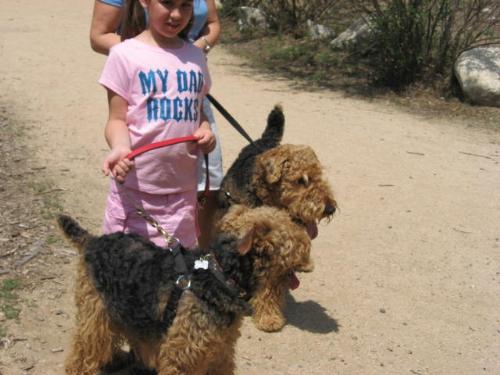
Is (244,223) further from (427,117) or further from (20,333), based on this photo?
(427,117)

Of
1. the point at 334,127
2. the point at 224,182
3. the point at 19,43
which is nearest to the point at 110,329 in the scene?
the point at 224,182

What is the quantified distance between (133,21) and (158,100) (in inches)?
22.4

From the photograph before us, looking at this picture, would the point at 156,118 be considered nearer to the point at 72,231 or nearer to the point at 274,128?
the point at 72,231

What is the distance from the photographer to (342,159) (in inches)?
280

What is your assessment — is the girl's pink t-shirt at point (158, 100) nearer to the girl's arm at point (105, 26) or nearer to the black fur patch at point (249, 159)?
the girl's arm at point (105, 26)

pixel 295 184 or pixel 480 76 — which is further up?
pixel 295 184

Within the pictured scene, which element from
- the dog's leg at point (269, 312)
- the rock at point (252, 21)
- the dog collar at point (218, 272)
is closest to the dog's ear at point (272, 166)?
the dog's leg at point (269, 312)

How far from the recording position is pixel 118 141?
2.87m

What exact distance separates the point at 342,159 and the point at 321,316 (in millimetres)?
3191

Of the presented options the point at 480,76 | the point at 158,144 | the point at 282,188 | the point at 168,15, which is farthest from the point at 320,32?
the point at 158,144

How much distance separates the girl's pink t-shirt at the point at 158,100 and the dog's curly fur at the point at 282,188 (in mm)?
952

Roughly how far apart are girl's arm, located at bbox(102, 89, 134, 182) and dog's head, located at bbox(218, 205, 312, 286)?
1.74 ft

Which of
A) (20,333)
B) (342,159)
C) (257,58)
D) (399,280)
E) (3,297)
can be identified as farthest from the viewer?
(257,58)

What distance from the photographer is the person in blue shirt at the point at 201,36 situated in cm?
336
